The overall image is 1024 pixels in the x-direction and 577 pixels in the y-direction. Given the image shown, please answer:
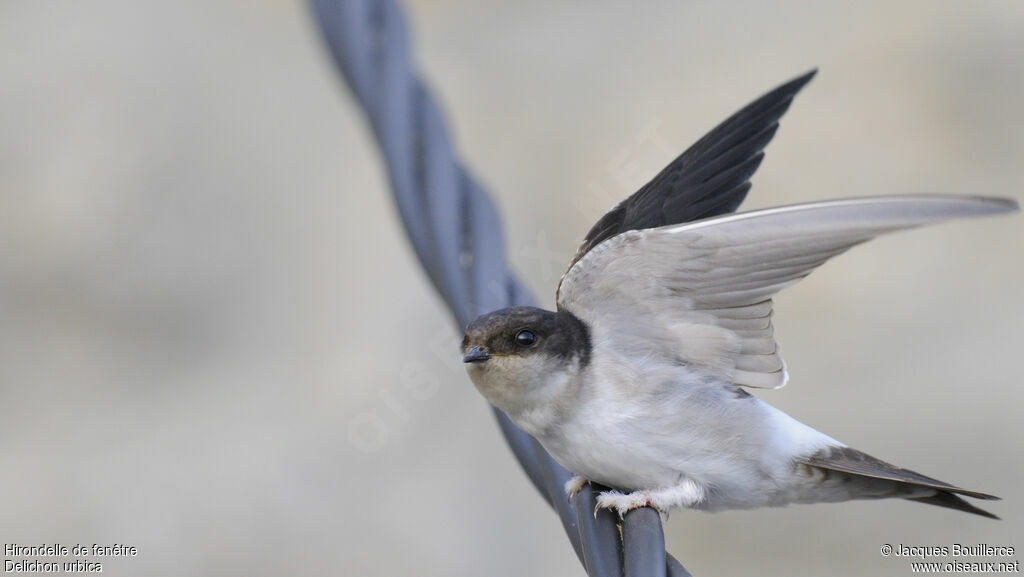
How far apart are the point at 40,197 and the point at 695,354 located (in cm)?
270

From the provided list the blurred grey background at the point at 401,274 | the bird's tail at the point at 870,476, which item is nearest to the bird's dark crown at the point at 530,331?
the bird's tail at the point at 870,476

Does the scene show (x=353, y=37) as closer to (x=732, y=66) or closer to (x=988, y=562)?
(x=988, y=562)

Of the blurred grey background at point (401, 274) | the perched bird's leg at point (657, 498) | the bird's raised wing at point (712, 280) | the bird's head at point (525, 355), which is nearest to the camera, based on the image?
the bird's raised wing at point (712, 280)

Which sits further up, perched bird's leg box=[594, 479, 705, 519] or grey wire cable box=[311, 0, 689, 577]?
grey wire cable box=[311, 0, 689, 577]

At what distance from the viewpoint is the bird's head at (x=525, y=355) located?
1.30 m

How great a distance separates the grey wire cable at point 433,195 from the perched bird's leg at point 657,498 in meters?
0.01

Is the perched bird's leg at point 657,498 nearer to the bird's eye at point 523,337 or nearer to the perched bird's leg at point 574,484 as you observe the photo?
the perched bird's leg at point 574,484

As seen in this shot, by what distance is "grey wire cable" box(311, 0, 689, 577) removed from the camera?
1156 millimetres

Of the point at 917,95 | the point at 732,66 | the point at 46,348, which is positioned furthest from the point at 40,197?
the point at 917,95

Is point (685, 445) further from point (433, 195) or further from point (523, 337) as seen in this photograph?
point (433, 195)

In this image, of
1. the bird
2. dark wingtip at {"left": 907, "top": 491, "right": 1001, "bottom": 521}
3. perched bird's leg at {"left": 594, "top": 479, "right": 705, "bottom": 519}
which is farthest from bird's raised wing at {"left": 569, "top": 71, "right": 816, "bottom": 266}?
dark wingtip at {"left": 907, "top": 491, "right": 1001, "bottom": 521}

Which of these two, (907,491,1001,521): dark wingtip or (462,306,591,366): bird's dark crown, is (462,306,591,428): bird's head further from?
(907,491,1001,521): dark wingtip

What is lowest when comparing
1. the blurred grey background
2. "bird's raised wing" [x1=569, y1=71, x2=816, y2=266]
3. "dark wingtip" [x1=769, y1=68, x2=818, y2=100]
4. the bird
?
the blurred grey background

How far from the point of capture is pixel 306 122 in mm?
3830
